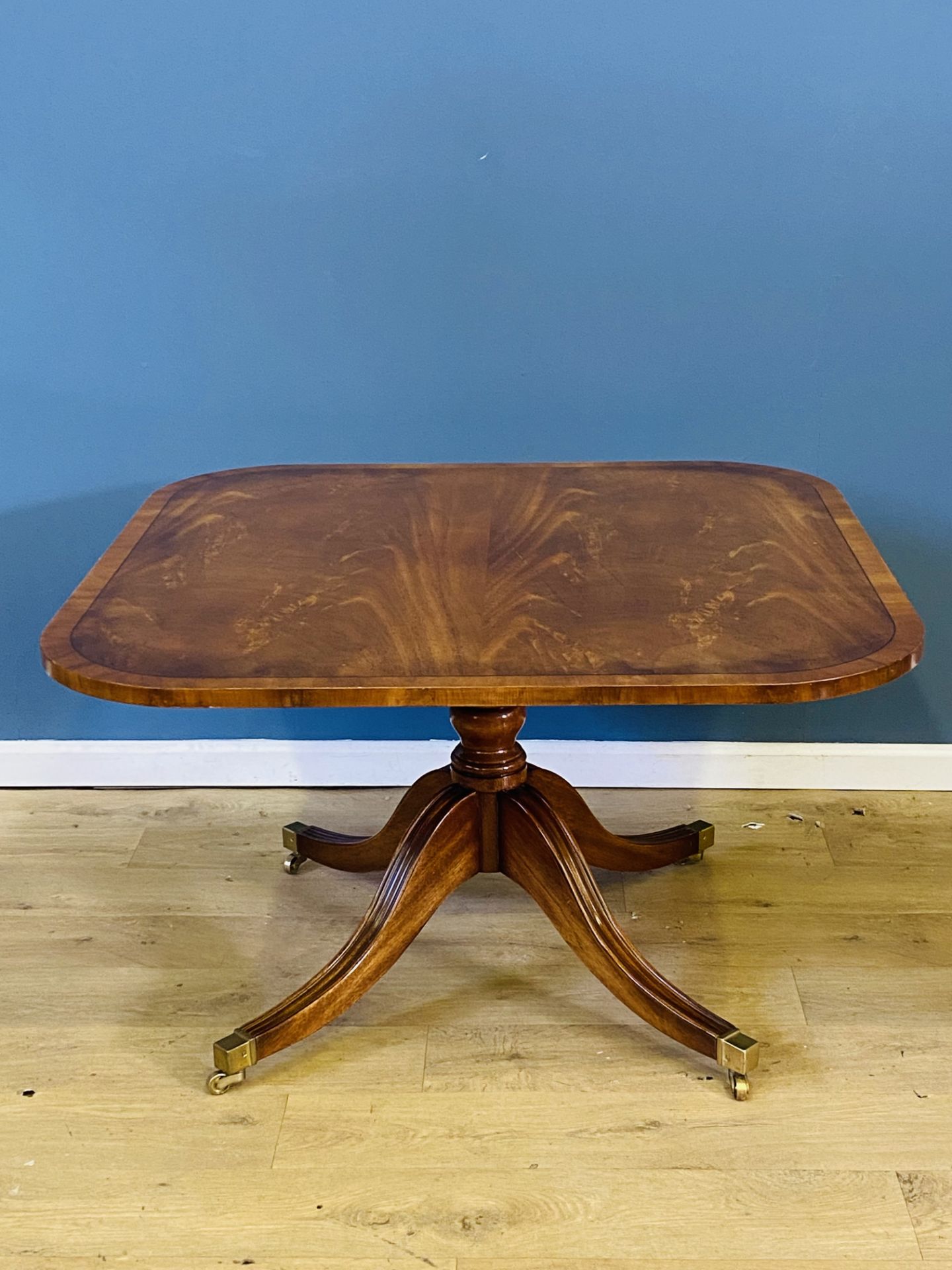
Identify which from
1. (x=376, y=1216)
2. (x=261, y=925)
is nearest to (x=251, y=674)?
(x=376, y=1216)

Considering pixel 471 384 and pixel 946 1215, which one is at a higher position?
pixel 471 384

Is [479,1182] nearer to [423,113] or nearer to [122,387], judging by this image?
[122,387]

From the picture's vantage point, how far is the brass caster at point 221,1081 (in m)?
1.64

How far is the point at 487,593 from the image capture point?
1454 millimetres

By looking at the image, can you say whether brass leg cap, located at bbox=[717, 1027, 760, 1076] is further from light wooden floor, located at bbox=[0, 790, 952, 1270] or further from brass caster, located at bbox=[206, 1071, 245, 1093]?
brass caster, located at bbox=[206, 1071, 245, 1093]

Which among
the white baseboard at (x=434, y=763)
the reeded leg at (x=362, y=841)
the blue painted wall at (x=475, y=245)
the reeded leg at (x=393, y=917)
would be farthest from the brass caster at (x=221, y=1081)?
the blue painted wall at (x=475, y=245)

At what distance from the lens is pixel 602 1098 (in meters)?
1.63

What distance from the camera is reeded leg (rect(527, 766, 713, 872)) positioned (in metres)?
1.93

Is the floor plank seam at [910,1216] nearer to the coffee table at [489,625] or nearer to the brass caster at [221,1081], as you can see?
the coffee table at [489,625]

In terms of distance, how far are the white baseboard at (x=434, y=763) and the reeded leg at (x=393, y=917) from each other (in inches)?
20.3

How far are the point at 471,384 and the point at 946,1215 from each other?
4.32ft

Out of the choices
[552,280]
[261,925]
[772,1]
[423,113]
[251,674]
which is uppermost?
[772,1]

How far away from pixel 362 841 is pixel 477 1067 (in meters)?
0.45

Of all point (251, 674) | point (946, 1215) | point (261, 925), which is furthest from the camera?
point (261, 925)
